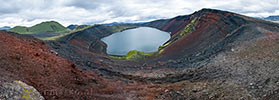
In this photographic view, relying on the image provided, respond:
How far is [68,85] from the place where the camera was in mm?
12703

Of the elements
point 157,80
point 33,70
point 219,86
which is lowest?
point 157,80

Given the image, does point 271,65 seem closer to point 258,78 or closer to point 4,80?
point 258,78

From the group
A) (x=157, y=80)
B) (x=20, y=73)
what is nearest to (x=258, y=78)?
(x=157, y=80)

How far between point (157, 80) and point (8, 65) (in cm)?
1584

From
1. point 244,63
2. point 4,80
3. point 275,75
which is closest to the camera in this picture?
point 4,80

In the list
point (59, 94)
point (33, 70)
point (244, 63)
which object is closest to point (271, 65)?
point (244, 63)

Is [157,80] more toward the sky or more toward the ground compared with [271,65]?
more toward the ground

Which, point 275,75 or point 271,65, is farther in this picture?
point 271,65

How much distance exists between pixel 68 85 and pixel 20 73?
10.4 feet

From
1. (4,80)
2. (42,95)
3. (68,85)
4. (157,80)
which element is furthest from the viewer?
(157,80)

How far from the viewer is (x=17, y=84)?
840 cm

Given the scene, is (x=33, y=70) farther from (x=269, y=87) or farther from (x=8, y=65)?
(x=269, y=87)

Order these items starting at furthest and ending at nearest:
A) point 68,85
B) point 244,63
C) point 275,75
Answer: point 244,63, point 68,85, point 275,75

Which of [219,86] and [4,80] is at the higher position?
[4,80]
